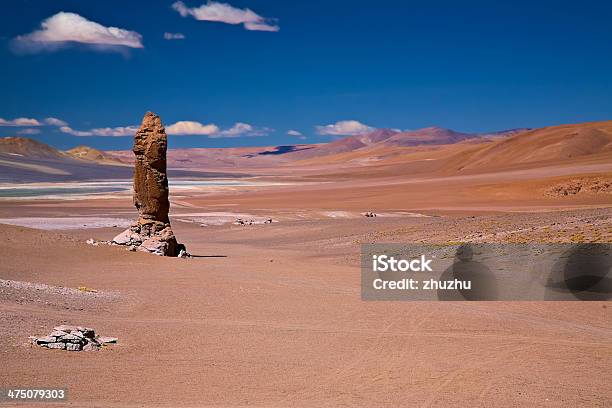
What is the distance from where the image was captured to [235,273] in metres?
17.8

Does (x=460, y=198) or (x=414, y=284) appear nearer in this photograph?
(x=414, y=284)

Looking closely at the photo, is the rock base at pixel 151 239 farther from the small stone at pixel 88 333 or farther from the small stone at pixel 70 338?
the small stone at pixel 70 338

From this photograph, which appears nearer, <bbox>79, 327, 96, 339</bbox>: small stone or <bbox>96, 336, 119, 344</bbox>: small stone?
<bbox>79, 327, 96, 339</bbox>: small stone

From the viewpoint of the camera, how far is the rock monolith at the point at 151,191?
812 inches

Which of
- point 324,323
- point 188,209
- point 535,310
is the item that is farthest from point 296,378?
point 188,209

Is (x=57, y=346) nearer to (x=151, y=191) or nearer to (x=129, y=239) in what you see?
(x=151, y=191)

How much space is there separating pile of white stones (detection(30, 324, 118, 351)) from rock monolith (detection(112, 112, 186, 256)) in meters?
11.2

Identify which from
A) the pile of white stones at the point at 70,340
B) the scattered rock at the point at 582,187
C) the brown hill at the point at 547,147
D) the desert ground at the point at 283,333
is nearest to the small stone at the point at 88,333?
the pile of white stones at the point at 70,340

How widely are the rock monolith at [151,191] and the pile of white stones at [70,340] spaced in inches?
440

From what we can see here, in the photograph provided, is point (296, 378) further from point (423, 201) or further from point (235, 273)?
point (423, 201)

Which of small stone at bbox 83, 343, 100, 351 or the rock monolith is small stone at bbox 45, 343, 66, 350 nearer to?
small stone at bbox 83, 343, 100, 351

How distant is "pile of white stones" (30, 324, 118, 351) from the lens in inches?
355

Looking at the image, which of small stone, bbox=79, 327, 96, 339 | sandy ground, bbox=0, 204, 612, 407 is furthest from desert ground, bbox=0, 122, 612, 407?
small stone, bbox=79, 327, 96, 339

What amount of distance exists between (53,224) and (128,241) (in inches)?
770
